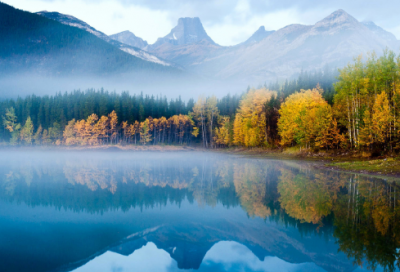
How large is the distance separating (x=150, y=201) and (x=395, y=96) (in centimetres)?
4096

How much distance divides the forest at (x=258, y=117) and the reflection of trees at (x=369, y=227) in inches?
1016

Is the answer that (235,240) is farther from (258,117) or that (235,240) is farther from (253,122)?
(258,117)

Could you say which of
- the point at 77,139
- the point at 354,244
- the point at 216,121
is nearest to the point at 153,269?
the point at 354,244

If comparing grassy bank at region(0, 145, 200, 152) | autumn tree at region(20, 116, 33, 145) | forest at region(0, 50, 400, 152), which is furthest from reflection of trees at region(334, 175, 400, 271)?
autumn tree at region(20, 116, 33, 145)

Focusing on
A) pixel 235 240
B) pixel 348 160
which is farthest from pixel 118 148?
pixel 235 240

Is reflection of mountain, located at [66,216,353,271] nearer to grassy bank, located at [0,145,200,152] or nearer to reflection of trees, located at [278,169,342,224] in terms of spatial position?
reflection of trees, located at [278,169,342,224]

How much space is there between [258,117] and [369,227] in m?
65.6

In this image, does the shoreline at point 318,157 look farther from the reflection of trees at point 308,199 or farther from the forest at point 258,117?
the reflection of trees at point 308,199

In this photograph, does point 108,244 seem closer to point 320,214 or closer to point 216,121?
point 320,214

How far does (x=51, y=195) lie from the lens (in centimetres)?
1769

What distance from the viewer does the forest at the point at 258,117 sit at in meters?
40.7

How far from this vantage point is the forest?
133 ft

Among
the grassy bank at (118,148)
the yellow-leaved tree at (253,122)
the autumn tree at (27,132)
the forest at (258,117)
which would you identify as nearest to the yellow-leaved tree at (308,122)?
the forest at (258,117)

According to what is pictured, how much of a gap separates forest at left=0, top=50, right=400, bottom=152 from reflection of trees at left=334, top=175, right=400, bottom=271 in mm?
25800
